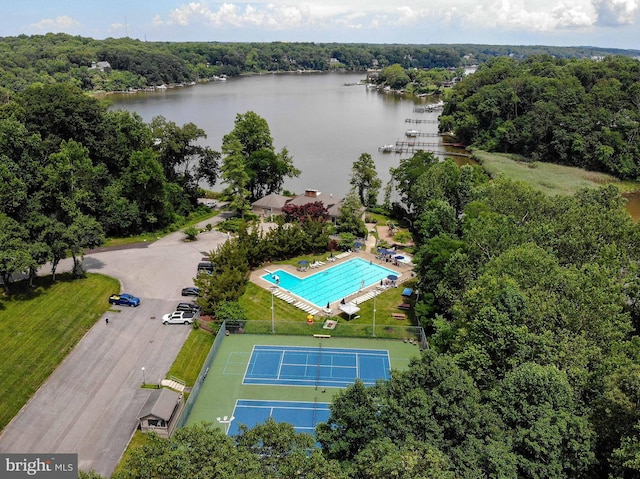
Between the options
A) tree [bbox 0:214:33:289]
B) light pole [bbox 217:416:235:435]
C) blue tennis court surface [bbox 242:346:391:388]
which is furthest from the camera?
tree [bbox 0:214:33:289]

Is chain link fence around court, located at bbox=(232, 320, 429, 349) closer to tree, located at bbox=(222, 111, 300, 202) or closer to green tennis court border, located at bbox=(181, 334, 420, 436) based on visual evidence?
green tennis court border, located at bbox=(181, 334, 420, 436)

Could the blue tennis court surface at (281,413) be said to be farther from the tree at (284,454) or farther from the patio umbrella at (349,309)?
the tree at (284,454)

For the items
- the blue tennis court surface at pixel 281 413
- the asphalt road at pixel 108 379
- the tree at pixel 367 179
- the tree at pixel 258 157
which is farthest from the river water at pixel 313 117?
the blue tennis court surface at pixel 281 413

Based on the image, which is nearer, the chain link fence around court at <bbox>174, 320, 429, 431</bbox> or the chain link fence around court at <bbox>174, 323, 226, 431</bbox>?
the chain link fence around court at <bbox>174, 323, 226, 431</bbox>

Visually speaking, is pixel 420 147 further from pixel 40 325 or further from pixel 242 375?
pixel 40 325

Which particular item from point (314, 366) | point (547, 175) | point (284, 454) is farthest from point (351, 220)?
point (547, 175)

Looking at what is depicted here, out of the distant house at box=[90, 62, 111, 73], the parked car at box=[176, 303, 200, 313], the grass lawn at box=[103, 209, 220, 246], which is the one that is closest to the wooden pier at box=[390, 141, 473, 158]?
the grass lawn at box=[103, 209, 220, 246]

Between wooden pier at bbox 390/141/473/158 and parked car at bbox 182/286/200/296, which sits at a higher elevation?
wooden pier at bbox 390/141/473/158
